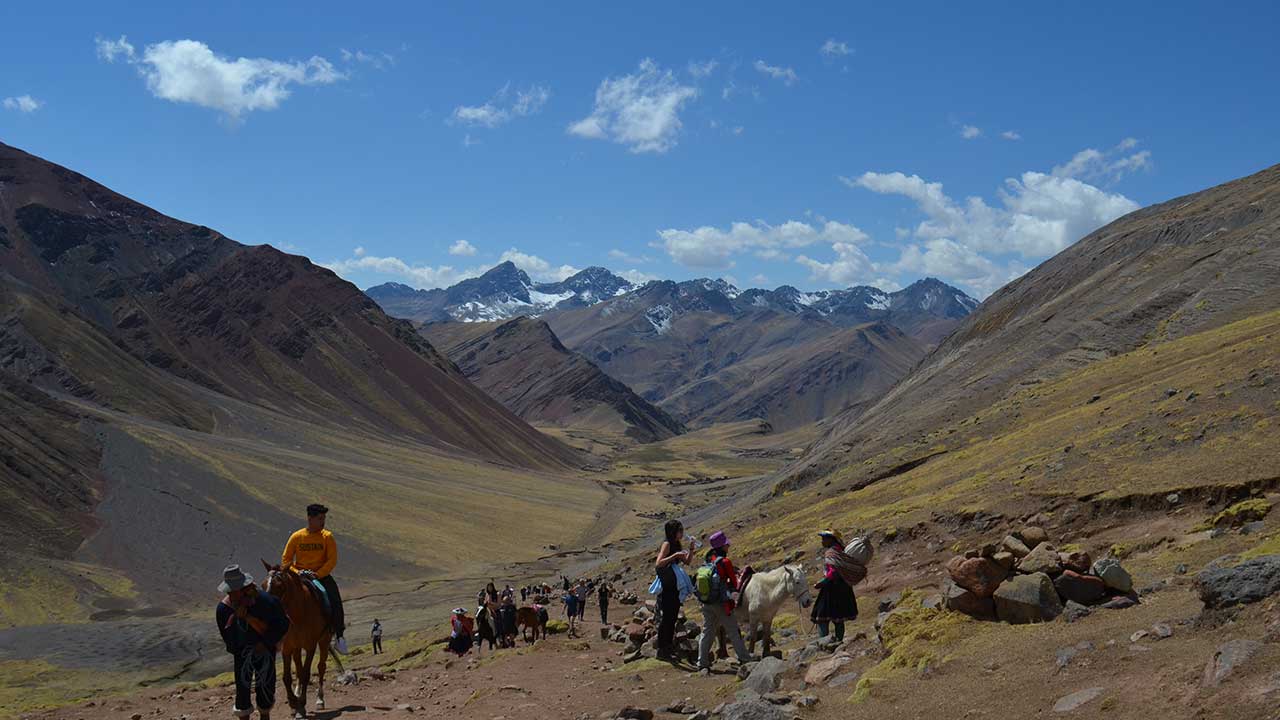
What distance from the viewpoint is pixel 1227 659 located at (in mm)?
9203

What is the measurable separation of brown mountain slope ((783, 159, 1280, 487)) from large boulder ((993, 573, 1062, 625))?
74.0 feet

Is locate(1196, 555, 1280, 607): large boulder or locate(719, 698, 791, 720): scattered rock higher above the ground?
locate(1196, 555, 1280, 607): large boulder

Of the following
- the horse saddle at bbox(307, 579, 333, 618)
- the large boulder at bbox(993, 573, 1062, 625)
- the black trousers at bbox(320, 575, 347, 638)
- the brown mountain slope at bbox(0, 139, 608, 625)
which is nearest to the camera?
the large boulder at bbox(993, 573, 1062, 625)

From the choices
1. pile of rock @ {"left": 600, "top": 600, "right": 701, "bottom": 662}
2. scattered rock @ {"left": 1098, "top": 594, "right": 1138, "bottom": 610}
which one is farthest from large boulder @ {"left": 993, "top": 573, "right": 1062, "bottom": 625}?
pile of rock @ {"left": 600, "top": 600, "right": 701, "bottom": 662}

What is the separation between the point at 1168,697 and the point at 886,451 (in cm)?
4633

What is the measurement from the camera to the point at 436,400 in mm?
Answer: 199375

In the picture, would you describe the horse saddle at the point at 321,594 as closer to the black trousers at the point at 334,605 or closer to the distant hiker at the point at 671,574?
the black trousers at the point at 334,605

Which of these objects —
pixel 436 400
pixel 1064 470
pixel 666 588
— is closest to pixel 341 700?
pixel 666 588

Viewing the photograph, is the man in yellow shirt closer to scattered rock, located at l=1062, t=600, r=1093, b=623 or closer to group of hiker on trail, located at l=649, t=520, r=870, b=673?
group of hiker on trail, located at l=649, t=520, r=870, b=673

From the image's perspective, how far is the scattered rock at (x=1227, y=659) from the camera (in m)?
9.07

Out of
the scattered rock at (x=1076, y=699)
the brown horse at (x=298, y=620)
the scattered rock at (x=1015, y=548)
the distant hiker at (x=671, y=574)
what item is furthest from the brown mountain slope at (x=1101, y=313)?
the brown horse at (x=298, y=620)

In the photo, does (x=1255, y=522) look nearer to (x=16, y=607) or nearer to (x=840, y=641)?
(x=840, y=641)

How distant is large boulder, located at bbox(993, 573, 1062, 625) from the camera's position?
1325cm

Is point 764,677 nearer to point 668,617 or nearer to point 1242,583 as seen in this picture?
point 668,617
